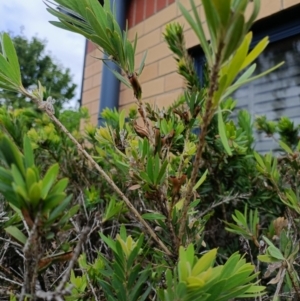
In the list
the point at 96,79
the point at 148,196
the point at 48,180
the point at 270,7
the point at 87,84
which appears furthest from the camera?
the point at 87,84

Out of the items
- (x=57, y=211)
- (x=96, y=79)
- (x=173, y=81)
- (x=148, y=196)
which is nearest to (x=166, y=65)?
(x=173, y=81)

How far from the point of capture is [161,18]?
10.3ft

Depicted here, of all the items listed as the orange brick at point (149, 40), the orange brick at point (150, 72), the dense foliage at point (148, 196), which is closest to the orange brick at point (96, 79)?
the orange brick at point (149, 40)

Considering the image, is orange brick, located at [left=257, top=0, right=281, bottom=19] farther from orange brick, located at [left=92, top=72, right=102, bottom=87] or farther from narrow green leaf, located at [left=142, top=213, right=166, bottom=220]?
narrow green leaf, located at [left=142, top=213, right=166, bottom=220]

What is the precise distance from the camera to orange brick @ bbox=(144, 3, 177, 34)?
3013mm

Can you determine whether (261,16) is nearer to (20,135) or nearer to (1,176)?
(20,135)

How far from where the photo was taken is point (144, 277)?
0.71 metres

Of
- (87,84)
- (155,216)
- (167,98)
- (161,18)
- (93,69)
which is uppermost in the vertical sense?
(161,18)

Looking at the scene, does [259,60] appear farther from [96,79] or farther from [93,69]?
[93,69]

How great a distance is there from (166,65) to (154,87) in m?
0.21

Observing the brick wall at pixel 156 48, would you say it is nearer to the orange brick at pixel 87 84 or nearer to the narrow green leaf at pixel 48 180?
the orange brick at pixel 87 84

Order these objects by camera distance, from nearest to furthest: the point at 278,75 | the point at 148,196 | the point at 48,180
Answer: the point at 48,180 → the point at 148,196 → the point at 278,75

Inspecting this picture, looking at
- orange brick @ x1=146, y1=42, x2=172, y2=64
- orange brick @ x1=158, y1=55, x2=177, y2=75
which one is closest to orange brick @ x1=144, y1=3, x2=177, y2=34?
orange brick @ x1=146, y1=42, x2=172, y2=64

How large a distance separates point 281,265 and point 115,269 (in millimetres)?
432
